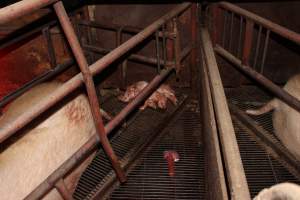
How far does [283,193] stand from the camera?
130cm

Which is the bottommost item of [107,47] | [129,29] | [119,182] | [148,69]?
[119,182]

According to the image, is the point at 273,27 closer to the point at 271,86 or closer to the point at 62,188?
the point at 271,86

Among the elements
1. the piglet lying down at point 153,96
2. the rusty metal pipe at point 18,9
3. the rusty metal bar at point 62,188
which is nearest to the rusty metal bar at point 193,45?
the piglet lying down at point 153,96

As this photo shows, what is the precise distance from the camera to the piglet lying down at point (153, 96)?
12.1 ft

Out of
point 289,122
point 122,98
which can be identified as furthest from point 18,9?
point 122,98

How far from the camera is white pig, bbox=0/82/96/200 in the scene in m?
2.16

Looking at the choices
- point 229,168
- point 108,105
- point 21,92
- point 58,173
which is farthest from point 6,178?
point 108,105

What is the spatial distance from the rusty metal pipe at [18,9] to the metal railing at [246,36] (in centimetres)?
155

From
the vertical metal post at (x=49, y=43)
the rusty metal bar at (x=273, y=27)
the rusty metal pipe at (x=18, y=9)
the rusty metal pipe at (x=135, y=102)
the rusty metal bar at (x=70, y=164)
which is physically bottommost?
the rusty metal bar at (x=70, y=164)

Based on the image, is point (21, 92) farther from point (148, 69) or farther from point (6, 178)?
point (148, 69)

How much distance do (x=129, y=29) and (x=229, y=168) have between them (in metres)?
2.34

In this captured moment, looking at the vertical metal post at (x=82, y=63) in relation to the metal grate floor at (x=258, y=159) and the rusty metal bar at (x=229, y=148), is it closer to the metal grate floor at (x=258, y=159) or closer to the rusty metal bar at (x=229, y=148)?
the rusty metal bar at (x=229, y=148)

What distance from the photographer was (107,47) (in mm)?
3900

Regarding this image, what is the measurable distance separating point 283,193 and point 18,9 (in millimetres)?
1330
